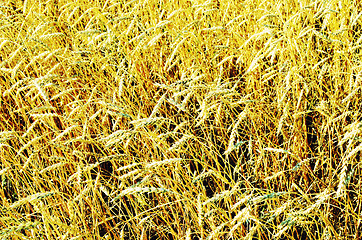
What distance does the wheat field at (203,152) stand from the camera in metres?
1.15

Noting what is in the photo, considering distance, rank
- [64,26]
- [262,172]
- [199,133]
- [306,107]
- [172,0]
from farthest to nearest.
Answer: [64,26]
[172,0]
[199,133]
[306,107]
[262,172]

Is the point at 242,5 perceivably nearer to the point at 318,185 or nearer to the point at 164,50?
the point at 164,50

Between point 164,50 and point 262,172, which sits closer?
point 262,172

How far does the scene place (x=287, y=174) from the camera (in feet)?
5.00

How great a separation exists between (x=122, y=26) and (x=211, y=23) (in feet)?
1.79

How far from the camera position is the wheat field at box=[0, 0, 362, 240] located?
3.78 feet

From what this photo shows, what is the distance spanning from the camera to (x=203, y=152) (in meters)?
1.38

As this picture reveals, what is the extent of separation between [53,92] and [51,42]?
375 millimetres

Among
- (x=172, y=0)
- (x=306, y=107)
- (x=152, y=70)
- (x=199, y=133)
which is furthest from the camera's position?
(x=172, y=0)

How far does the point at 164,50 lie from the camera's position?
6.62ft

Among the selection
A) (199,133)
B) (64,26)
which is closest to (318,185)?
(199,133)

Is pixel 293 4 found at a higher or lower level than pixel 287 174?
higher

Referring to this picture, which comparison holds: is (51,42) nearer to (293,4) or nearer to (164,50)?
(164,50)

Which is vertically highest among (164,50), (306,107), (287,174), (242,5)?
(242,5)
